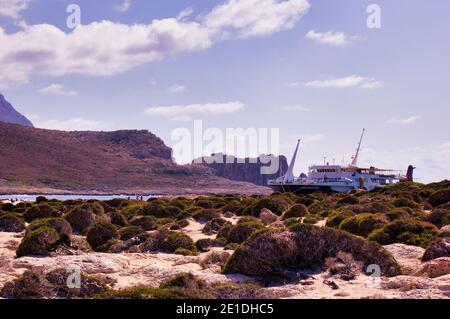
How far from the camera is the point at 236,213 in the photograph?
3334cm

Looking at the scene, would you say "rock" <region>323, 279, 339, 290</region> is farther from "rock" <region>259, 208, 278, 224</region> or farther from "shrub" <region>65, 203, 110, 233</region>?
"rock" <region>259, 208, 278, 224</region>

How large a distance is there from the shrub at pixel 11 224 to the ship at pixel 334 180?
52.2m

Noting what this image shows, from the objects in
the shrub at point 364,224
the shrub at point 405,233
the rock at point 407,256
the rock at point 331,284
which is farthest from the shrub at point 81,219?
the rock at point 331,284

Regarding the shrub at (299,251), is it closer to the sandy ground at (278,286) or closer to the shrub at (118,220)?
the sandy ground at (278,286)

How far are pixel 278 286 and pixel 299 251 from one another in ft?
4.59

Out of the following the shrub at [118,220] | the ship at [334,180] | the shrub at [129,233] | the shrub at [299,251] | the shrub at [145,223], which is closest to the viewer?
the shrub at [299,251]

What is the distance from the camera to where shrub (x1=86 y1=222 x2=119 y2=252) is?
750 inches

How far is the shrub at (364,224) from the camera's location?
18.7m

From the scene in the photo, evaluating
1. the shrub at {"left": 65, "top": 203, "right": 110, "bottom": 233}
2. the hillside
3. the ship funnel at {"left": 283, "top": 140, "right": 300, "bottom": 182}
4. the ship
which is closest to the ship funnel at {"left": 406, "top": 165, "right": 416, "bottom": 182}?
the ship

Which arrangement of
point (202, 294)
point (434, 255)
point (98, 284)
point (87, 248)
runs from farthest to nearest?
1. point (87, 248)
2. point (434, 255)
3. point (98, 284)
4. point (202, 294)

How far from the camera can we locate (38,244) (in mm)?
14883
